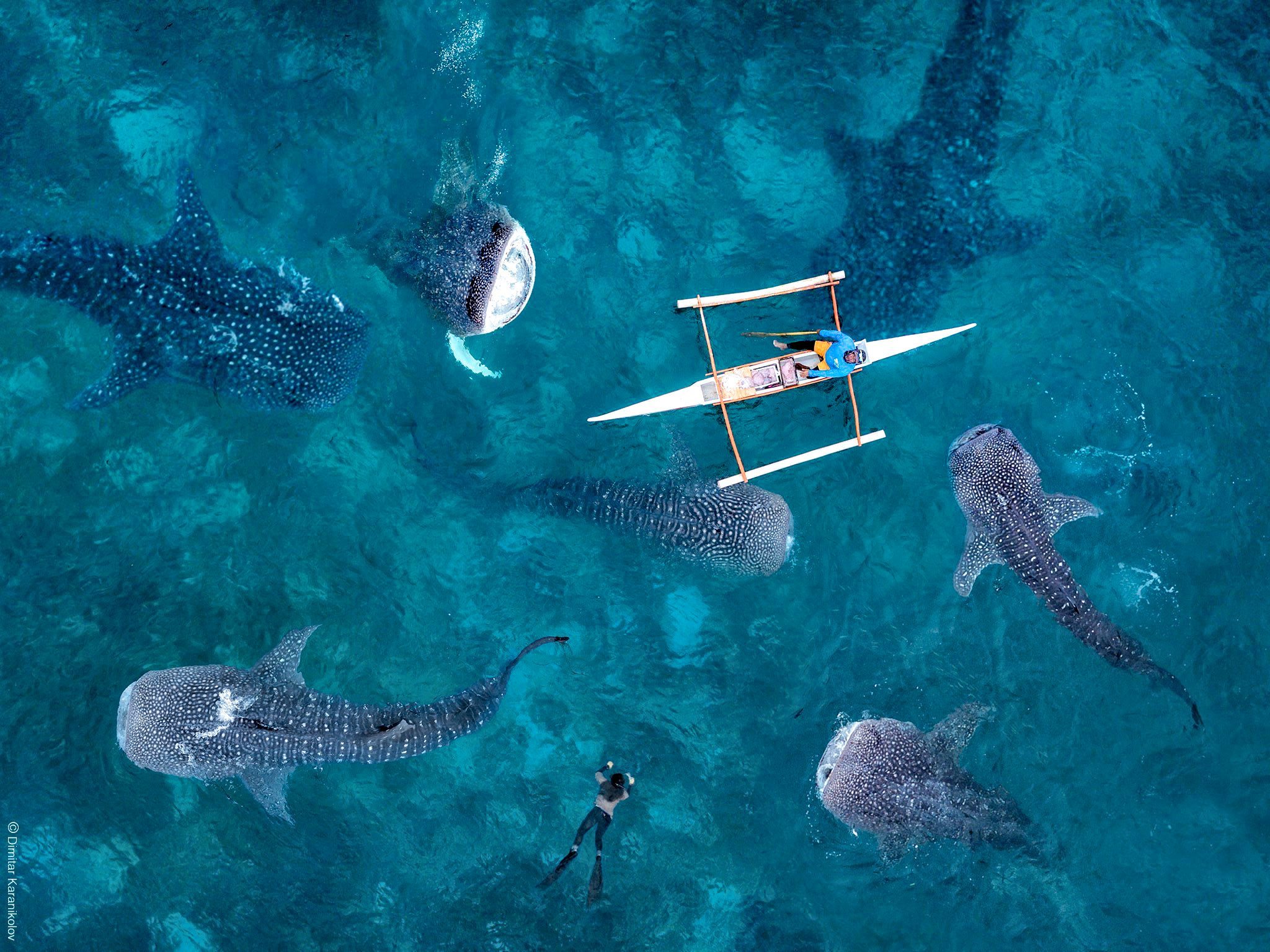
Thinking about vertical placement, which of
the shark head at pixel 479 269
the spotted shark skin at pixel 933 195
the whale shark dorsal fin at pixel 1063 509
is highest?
the spotted shark skin at pixel 933 195

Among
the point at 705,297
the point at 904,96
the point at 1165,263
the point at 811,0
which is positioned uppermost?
the point at 811,0

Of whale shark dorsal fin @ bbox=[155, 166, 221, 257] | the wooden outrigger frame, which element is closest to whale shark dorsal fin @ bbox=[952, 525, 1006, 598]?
the wooden outrigger frame

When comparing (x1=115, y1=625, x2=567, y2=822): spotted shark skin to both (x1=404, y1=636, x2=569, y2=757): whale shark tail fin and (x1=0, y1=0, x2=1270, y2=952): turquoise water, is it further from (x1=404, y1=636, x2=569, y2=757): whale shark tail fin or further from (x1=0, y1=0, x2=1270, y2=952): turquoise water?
(x1=0, y1=0, x2=1270, y2=952): turquoise water

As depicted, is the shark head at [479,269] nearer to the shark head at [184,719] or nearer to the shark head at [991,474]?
the shark head at [184,719]

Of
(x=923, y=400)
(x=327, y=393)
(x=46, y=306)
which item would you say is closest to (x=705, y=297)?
(x=923, y=400)

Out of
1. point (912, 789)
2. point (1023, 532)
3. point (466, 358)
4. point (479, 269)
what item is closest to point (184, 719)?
point (466, 358)

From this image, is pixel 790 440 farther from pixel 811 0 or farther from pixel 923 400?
pixel 811 0

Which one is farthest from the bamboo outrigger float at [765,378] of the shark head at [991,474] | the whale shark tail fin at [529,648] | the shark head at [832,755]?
the shark head at [832,755]

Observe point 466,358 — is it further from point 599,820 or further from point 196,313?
point 599,820
